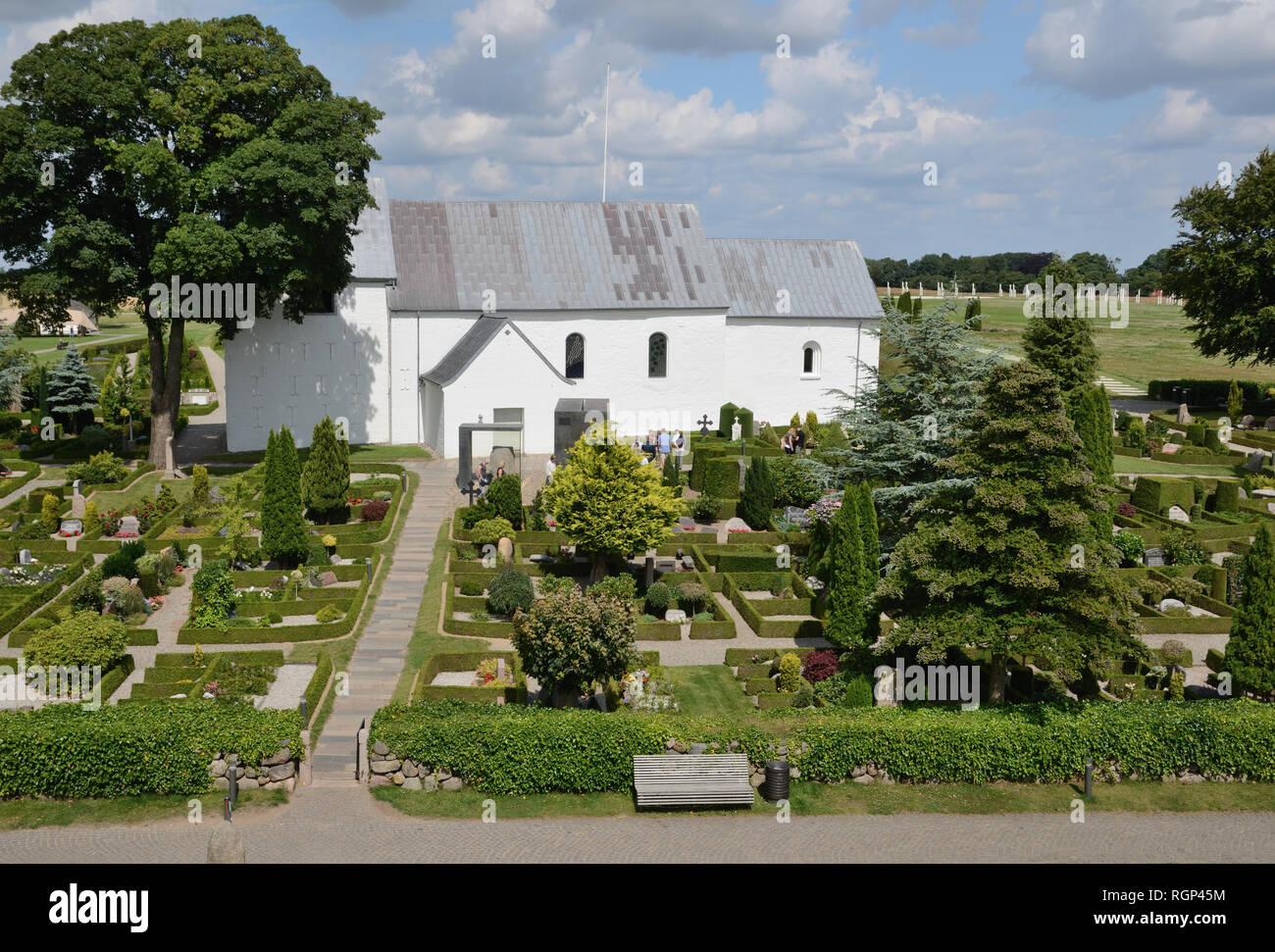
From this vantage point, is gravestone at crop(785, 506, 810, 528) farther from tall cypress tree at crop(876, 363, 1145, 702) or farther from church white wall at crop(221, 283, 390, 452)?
church white wall at crop(221, 283, 390, 452)

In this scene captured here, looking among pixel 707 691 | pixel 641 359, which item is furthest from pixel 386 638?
pixel 641 359

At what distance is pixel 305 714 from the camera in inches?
835

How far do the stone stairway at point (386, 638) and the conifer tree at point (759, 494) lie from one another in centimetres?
889

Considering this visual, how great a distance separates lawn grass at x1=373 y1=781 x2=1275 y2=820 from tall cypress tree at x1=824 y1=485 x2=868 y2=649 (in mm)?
5283

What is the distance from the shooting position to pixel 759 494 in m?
35.2

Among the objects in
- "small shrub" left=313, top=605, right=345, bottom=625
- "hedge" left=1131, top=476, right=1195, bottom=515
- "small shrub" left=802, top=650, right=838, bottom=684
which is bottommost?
"small shrub" left=802, top=650, right=838, bottom=684

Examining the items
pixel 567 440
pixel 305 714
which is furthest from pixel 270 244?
pixel 305 714

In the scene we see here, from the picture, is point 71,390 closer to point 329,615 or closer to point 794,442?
point 329,615

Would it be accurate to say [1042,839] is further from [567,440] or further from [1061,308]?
[1061,308]

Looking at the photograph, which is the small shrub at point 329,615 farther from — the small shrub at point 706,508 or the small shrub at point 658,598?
the small shrub at point 706,508

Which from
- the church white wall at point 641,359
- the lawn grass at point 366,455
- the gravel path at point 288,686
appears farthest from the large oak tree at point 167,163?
the gravel path at point 288,686

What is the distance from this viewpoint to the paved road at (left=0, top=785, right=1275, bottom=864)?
17.4 meters

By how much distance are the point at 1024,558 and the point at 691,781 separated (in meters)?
7.01

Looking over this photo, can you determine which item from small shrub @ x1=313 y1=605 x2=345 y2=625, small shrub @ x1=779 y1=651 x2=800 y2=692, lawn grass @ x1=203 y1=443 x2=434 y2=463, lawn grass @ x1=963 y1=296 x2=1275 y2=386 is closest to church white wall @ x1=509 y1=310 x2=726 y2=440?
lawn grass @ x1=203 y1=443 x2=434 y2=463
